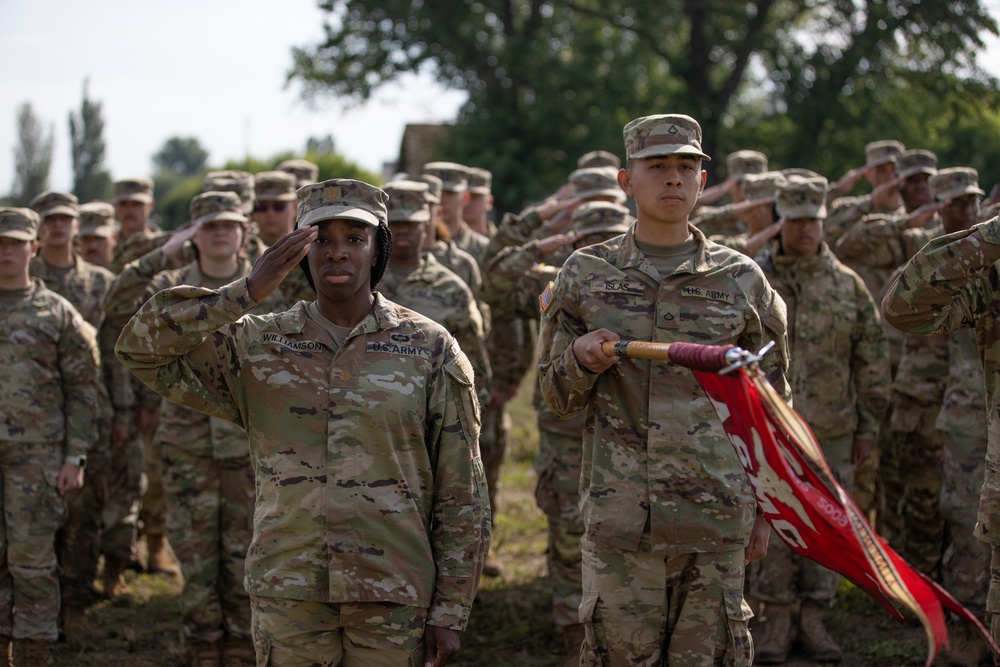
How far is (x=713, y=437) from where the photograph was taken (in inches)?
187

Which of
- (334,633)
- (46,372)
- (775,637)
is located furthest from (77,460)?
(775,637)

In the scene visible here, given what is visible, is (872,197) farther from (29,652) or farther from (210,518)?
A: (29,652)

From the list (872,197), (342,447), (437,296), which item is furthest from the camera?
(872,197)

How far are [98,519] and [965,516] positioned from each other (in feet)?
18.9

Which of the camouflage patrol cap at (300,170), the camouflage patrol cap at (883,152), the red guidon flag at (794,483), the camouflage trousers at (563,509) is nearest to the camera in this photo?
the red guidon flag at (794,483)

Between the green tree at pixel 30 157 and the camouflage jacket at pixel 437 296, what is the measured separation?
51.3 m

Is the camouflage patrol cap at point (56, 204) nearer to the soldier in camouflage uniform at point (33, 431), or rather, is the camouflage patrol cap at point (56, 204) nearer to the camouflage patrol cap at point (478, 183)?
the soldier in camouflage uniform at point (33, 431)

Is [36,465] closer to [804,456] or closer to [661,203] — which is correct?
[661,203]

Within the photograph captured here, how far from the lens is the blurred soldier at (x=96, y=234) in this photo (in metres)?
10.7

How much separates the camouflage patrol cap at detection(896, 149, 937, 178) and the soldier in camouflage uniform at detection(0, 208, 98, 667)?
612 cm

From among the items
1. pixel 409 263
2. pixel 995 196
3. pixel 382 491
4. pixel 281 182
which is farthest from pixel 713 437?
pixel 281 182

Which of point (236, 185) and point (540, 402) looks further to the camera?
point (236, 185)

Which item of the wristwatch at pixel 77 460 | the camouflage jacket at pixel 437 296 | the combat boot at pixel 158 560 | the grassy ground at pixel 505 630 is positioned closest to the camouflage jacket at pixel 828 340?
the grassy ground at pixel 505 630

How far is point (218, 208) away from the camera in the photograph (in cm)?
757
